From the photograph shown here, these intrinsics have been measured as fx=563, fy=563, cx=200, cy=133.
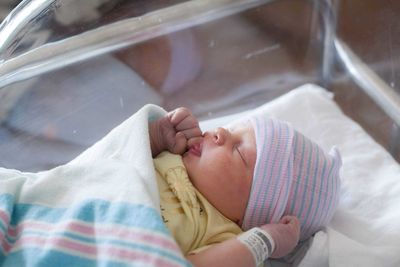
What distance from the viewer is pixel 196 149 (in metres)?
0.74

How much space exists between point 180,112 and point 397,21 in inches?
15.9

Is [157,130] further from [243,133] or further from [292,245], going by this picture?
[292,245]

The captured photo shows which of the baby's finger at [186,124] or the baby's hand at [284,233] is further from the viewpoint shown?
the baby's finger at [186,124]

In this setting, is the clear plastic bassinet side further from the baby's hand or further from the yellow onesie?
the baby's hand

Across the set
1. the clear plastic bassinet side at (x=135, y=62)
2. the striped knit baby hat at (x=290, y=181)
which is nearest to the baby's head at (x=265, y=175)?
the striped knit baby hat at (x=290, y=181)

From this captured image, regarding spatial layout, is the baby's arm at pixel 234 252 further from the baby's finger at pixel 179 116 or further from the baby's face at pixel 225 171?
the baby's finger at pixel 179 116

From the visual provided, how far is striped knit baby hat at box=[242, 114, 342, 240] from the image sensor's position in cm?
70

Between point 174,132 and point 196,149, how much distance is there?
0.05 m

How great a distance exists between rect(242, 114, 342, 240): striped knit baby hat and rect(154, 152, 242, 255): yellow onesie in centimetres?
5

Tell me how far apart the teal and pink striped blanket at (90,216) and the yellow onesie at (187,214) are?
0.14 ft

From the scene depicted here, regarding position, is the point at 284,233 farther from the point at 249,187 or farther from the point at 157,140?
the point at 157,140

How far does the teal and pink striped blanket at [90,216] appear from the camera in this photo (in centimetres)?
56

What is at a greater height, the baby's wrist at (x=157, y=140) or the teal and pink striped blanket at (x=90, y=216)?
the teal and pink striped blanket at (x=90, y=216)

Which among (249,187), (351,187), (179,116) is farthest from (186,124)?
(351,187)
